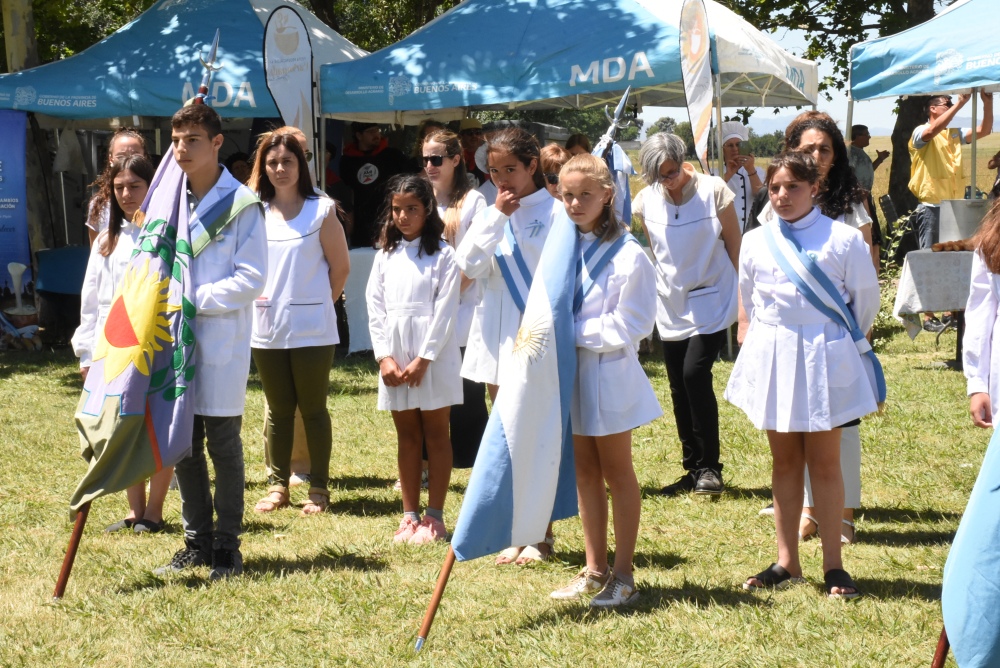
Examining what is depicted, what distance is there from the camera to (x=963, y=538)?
2.95 m

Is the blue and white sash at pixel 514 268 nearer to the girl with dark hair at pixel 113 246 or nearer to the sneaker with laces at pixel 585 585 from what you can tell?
the sneaker with laces at pixel 585 585

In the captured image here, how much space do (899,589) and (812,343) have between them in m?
1.01

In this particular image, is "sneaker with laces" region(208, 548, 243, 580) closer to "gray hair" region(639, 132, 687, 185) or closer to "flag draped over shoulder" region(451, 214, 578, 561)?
"flag draped over shoulder" region(451, 214, 578, 561)

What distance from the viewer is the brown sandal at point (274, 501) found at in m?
5.98

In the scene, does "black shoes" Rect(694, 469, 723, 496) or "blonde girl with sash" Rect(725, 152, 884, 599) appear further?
"black shoes" Rect(694, 469, 723, 496)

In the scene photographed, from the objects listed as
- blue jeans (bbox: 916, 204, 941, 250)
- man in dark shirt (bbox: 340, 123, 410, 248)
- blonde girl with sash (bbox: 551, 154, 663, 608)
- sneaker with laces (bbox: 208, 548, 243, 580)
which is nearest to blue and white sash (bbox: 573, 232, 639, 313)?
blonde girl with sash (bbox: 551, 154, 663, 608)

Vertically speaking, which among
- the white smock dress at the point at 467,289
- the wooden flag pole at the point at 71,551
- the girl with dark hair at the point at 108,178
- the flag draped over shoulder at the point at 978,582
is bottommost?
the wooden flag pole at the point at 71,551

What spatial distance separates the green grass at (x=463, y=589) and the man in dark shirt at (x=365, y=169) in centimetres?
541

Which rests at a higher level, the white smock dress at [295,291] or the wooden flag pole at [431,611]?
the white smock dress at [295,291]

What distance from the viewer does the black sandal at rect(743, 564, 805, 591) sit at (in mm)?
4523

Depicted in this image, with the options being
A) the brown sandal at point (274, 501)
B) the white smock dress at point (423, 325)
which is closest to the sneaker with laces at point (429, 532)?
the white smock dress at point (423, 325)

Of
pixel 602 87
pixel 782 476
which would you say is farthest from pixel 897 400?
pixel 782 476

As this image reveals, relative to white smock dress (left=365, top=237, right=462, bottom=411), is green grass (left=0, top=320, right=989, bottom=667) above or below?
below

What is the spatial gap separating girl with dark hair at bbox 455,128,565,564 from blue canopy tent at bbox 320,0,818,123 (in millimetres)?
5415
